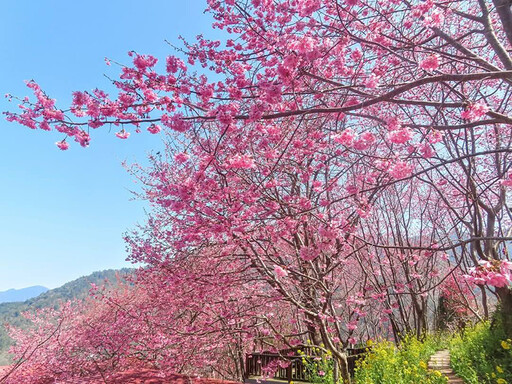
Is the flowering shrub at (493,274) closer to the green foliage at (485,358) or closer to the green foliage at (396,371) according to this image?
the green foliage at (396,371)

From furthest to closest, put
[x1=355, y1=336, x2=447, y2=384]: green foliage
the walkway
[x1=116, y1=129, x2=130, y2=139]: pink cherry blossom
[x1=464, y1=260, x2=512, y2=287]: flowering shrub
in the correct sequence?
the walkway, [x1=355, y1=336, x2=447, y2=384]: green foliage, [x1=116, y1=129, x2=130, y2=139]: pink cherry blossom, [x1=464, y1=260, x2=512, y2=287]: flowering shrub

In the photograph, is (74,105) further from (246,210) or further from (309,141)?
(309,141)

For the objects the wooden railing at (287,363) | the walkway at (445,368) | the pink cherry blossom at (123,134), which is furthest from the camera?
the wooden railing at (287,363)

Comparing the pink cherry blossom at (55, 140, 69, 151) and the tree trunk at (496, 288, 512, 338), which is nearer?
the pink cherry blossom at (55, 140, 69, 151)

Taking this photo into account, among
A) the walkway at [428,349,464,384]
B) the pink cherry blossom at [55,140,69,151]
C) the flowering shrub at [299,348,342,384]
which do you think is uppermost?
the pink cherry blossom at [55,140,69,151]

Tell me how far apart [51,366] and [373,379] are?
7.09 metres

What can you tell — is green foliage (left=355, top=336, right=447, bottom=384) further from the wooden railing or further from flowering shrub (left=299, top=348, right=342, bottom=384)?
the wooden railing

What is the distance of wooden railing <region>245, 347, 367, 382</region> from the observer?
8992 mm

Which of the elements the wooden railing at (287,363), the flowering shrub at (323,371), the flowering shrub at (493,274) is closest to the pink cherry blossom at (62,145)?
the flowering shrub at (493,274)

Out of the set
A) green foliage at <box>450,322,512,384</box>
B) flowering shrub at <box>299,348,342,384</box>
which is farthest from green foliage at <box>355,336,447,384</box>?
green foliage at <box>450,322,512,384</box>

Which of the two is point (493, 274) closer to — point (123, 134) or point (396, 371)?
point (123, 134)

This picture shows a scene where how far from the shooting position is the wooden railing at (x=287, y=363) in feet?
29.5

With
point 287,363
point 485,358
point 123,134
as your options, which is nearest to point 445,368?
point 485,358

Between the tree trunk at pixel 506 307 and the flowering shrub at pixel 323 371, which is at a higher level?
the tree trunk at pixel 506 307
